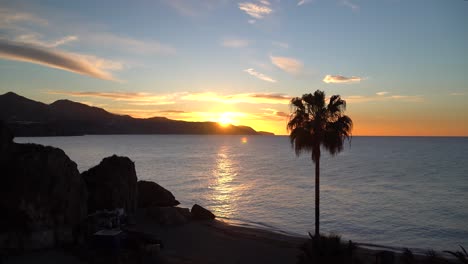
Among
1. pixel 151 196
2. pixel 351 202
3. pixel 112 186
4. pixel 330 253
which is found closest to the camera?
pixel 330 253

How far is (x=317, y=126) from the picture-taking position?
2380 centimetres

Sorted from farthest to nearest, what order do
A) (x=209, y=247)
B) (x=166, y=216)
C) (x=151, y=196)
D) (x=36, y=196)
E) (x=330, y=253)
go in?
(x=151, y=196) → (x=166, y=216) → (x=209, y=247) → (x=36, y=196) → (x=330, y=253)

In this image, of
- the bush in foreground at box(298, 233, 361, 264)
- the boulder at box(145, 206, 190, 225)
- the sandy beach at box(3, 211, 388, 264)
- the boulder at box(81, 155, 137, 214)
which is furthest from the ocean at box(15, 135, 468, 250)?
the bush in foreground at box(298, 233, 361, 264)

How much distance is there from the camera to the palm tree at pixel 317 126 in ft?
77.2

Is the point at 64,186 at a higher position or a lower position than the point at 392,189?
higher

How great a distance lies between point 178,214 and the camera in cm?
3269

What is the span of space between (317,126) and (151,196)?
2141 cm

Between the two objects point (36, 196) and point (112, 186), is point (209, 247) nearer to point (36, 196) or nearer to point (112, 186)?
point (112, 186)

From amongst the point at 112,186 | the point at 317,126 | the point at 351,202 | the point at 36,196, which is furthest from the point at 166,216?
the point at 351,202

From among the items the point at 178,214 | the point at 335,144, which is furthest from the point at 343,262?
the point at 178,214

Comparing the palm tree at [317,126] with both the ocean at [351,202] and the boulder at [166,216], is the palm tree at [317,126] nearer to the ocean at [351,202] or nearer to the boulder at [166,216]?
the boulder at [166,216]

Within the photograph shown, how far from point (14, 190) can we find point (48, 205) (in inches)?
81.9

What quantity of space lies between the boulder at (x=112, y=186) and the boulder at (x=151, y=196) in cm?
483

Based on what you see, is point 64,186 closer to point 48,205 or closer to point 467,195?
point 48,205
